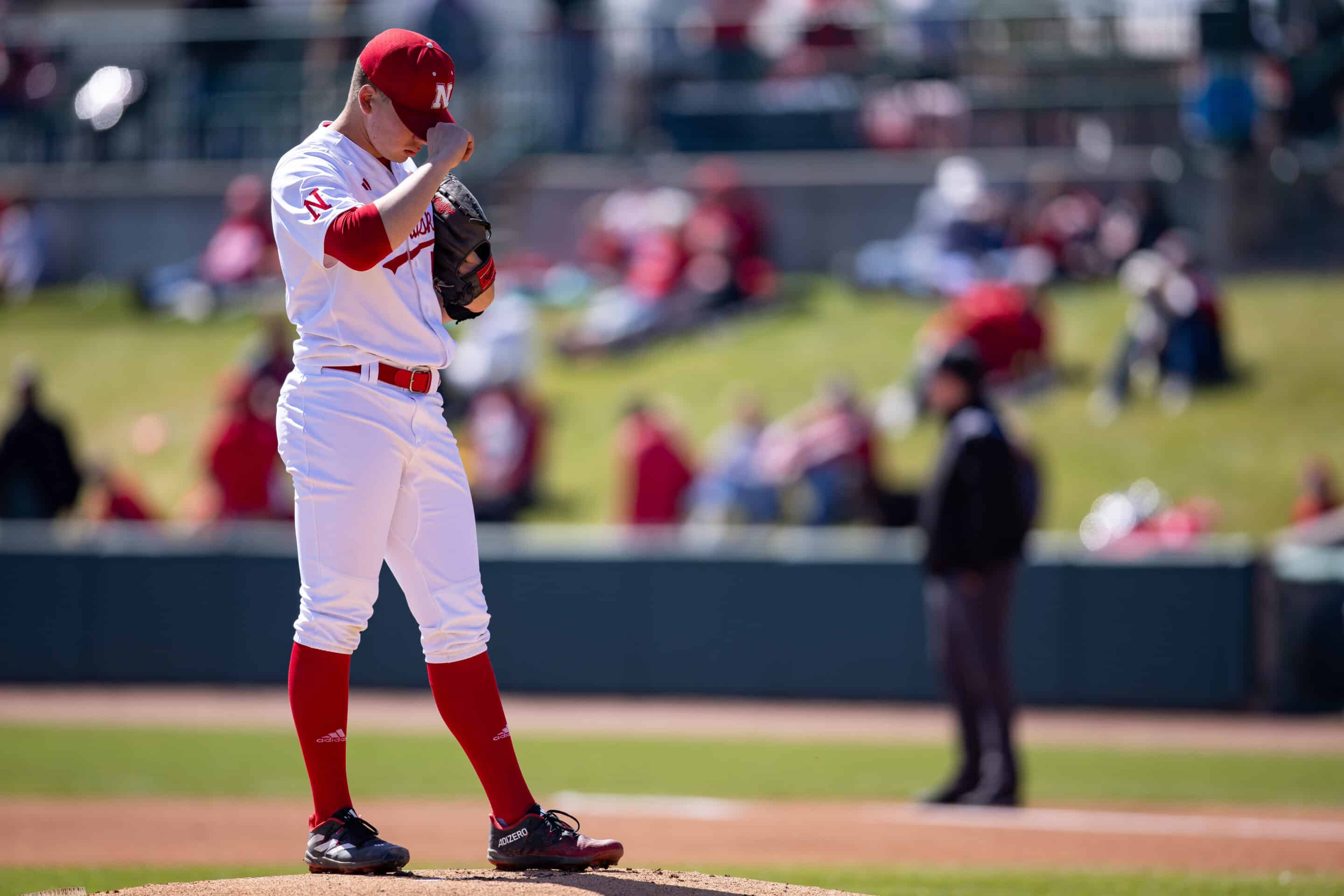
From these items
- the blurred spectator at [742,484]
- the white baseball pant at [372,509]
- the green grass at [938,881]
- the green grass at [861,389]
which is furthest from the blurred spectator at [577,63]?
the white baseball pant at [372,509]

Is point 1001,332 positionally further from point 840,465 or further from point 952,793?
point 952,793

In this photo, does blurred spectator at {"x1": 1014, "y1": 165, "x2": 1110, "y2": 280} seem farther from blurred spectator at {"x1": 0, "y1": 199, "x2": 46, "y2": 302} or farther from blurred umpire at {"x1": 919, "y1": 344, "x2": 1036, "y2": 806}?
blurred spectator at {"x1": 0, "y1": 199, "x2": 46, "y2": 302}

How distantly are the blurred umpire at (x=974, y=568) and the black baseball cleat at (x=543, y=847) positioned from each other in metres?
3.84

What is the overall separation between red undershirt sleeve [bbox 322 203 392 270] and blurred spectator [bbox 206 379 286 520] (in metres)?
9.52

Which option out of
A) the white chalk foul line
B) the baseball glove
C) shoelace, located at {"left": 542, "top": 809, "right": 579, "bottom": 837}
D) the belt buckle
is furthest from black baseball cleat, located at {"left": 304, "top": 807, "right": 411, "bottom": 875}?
the white chalk foul line

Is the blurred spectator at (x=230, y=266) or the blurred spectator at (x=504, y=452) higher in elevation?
the blurred spectator at (x=230, y=266)

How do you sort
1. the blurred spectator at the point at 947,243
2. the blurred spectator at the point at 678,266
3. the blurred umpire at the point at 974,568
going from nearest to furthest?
the blurred umpire at the point at 974,568 < the blurred spectator at the point at 947,243 < the blurred spectator at the point at 678,266

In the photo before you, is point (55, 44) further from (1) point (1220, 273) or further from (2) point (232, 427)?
(1) point (1220, 273)

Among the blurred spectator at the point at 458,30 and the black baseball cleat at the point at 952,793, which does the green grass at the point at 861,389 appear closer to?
the blurred spectator at the point at 458,30

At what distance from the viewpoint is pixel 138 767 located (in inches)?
351

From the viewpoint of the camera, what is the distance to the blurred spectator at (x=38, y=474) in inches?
512

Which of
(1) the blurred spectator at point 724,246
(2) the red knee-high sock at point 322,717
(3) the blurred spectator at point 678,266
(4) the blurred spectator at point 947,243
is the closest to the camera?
(2) the red knee-high sock at point 322,717

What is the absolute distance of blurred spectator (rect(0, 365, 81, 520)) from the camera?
42.7 feet

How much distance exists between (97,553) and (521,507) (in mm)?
3992
